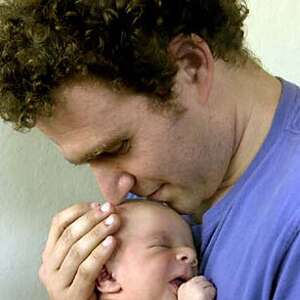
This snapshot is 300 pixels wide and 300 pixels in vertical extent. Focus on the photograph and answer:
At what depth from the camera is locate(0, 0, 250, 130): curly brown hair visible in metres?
0.82

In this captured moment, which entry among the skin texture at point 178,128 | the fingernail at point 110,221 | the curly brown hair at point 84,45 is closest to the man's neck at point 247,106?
the skin texture at point 178,128

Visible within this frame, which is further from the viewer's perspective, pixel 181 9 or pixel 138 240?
pixel 138 240

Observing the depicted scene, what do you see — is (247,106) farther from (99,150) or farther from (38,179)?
(38,179)

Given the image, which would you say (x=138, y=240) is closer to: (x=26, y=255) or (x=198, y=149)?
(x=198, y=149)

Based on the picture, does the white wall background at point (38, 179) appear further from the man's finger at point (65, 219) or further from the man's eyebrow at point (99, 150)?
the man's eyebrow at point (99, 150)

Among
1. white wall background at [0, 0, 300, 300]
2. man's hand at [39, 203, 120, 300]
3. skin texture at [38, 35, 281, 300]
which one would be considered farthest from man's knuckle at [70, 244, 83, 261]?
white wall background at [0, 0, 300, 300]

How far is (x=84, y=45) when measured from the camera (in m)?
0.82

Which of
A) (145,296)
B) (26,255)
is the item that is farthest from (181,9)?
(26,255)

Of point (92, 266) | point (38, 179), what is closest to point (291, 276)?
point (92, 266)

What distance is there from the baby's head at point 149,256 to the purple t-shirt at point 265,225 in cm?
6

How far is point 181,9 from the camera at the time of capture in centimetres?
88

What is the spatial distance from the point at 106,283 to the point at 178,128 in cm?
32

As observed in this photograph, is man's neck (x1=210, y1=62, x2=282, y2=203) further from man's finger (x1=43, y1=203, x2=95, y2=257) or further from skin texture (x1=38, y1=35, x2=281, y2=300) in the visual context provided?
man's finger (x1=43, y1=203, x2=95, y2=257)

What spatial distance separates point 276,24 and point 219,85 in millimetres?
724
